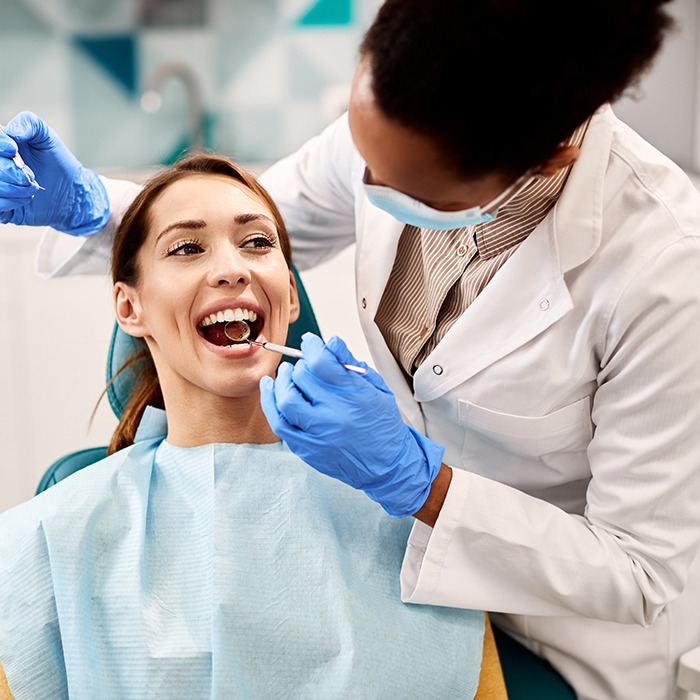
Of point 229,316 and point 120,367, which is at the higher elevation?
point 229,316

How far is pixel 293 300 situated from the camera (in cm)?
174

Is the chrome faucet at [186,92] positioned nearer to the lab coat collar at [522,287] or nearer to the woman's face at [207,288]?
the woman's face at [207,288]

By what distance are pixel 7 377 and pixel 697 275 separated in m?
2.43

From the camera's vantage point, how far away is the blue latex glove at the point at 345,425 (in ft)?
4.10

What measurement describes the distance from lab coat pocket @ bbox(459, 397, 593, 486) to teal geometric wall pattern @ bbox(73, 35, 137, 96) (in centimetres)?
240

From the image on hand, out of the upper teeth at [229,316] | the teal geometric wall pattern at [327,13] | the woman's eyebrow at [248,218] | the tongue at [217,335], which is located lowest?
the teal geometric wall pattern at [327,13]

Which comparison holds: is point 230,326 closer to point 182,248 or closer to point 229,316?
point 229,316

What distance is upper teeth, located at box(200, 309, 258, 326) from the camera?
5.08ft

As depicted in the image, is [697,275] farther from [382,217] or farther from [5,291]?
[5,291]

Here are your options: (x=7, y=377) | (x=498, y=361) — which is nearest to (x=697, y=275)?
(x=498, y=361)

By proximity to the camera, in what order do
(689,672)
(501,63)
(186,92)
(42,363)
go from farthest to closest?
(186,92), (42,363), (689,672), (501,63)

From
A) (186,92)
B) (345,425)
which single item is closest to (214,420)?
(345,425)

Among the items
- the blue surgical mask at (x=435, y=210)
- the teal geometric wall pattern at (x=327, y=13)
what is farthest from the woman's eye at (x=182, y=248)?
the teal geometric wall pattern at (x=327, y=13)

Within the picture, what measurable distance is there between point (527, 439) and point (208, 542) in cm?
51
